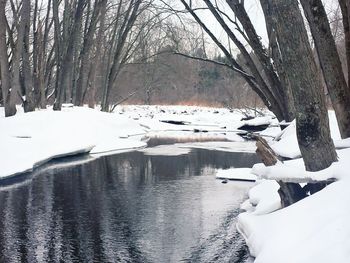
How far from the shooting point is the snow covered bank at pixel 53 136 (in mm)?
12672

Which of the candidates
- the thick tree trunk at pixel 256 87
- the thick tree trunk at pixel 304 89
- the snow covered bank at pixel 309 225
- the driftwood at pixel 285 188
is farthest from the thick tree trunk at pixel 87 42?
the snow covered bank at pixel 309 225

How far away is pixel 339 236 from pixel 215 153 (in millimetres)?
12450

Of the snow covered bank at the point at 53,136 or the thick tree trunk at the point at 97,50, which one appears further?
the thick tree trunk at the point at 97,50

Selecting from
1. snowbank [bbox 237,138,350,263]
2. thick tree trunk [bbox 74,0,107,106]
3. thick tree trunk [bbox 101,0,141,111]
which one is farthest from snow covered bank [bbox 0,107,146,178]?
snowbank [bbox 237,138,350,263]

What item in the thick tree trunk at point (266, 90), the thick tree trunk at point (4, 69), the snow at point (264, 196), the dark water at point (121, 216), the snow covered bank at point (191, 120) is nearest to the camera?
the dark water at point (121, 216)

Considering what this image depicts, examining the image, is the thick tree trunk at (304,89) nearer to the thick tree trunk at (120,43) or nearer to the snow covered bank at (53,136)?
the snow covered bank at (53,136)

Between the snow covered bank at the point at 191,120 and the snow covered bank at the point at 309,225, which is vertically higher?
the snow covered bank at the point at 191,120

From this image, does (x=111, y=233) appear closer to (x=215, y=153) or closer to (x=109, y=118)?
(x=215, y=153)

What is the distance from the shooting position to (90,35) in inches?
949

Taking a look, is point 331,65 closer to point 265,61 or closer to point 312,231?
point 312,231

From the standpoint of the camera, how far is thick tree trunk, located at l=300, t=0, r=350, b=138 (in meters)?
6.27

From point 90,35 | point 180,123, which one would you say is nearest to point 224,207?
point 90,35

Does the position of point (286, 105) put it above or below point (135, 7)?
below

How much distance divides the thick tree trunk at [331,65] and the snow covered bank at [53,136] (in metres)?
8.03
